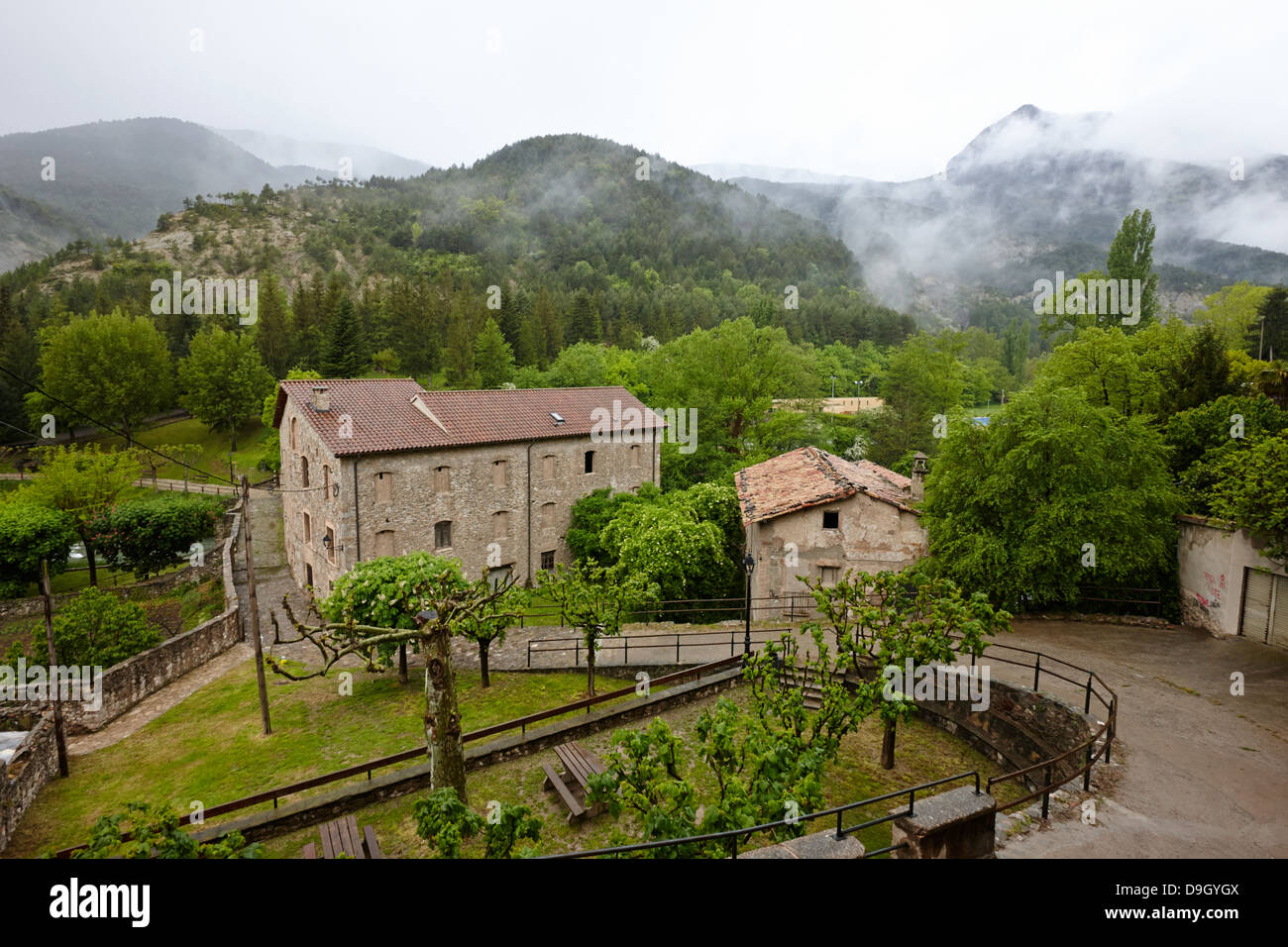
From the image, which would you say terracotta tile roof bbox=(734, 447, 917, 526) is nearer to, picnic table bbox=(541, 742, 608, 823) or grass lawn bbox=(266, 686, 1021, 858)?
grass lawn bbox=(266, 686, 1021, 858)

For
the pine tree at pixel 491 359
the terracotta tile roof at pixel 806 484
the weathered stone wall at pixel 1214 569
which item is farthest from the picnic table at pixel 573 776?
the pine tree at pixel 491 359

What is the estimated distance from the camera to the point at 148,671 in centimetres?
1867

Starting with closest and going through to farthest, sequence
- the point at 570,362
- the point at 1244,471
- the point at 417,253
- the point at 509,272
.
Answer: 1. the point at 1244,471
2. the point at 570,362
3. the point at 509,272
4. the point at 417,253

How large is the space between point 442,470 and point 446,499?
4.40 feet

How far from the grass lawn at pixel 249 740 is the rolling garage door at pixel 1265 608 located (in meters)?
16.8

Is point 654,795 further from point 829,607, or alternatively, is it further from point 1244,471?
point 1244,471

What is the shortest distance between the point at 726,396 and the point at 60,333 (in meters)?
59.3

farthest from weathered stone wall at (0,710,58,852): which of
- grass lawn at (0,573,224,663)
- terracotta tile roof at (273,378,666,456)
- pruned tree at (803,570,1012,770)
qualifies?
pruned tree at (803,570,1012,770)

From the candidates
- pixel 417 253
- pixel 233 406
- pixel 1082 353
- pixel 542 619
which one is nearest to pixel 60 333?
pixel 233 406

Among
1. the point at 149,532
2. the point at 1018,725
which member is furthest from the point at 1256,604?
the point at 149,532

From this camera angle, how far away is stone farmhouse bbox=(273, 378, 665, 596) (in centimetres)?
2555

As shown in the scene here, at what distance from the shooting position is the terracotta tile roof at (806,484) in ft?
75.9

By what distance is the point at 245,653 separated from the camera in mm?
21859

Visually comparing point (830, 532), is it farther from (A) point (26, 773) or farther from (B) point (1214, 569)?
(A) point (26, 773)
